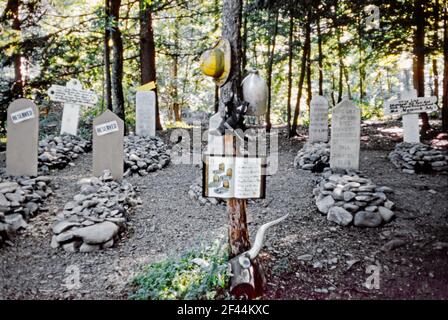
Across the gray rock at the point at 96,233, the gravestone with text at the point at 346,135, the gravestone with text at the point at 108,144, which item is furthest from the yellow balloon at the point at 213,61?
the gravestone with text at the point at 346,135

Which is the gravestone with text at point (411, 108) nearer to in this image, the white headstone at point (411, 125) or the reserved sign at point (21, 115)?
the white headstone at point (411, 125)

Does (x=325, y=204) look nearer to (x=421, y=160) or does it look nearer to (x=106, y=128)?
(x=421, y=160)

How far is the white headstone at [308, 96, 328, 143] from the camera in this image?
31.5 feet

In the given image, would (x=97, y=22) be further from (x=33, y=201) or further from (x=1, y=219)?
(x=1, y=219)

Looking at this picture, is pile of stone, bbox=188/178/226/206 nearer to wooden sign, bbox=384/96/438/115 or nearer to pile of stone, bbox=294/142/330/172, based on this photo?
pile of stone, bbox=294/142/330/172

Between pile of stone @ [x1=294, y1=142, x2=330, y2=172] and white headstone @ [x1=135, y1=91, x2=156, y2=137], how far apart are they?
4721 mm

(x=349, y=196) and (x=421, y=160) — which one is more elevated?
(x=421, y=160)

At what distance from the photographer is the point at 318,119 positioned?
32.0ft

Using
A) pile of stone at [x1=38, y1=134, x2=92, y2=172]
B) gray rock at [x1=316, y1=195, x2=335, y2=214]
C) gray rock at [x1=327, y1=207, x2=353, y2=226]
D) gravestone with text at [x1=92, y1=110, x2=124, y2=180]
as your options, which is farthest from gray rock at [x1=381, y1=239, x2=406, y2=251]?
pile of stone at [x1=38, y1=134, x2=92, y2=172]

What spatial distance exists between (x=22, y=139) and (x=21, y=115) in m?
0.46

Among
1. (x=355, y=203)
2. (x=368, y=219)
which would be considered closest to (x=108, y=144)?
(x=355, y=203)

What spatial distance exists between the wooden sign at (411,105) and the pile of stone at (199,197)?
5769mm

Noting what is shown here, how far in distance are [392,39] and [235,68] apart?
956cm
